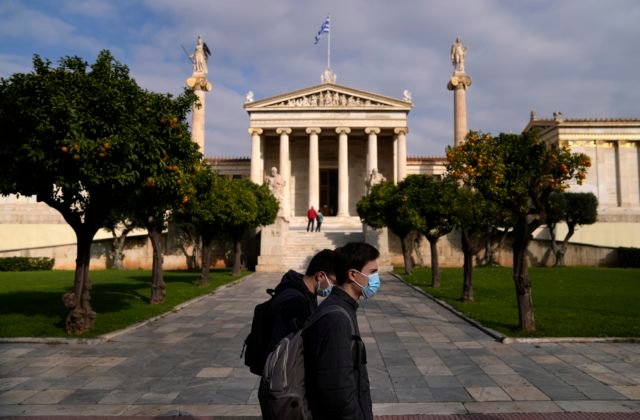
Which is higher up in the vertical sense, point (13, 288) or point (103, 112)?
point (103, 112)

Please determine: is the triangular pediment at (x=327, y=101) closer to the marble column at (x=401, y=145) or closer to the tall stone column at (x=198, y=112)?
the marble column at (x=401, y=145)

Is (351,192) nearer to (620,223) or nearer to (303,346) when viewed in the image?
(620,223)

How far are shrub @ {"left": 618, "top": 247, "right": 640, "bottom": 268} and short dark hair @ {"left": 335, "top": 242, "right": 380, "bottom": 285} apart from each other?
32935 mm

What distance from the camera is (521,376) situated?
7039mm

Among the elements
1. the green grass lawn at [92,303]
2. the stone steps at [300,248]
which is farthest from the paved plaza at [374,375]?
the stone steps at [300,248]

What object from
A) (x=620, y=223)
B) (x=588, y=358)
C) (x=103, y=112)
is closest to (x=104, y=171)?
(x=103, y=112)

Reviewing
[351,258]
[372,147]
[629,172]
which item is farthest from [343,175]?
[351,258]

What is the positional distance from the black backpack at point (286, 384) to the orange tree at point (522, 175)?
8614 mm

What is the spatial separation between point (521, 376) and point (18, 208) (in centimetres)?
4343

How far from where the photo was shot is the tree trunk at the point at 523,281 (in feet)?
33.1

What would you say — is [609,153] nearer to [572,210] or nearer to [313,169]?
[572,210]

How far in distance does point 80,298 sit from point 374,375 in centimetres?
664

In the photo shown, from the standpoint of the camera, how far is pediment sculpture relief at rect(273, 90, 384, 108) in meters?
44.4

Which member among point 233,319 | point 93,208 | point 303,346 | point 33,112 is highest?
point 33,112
